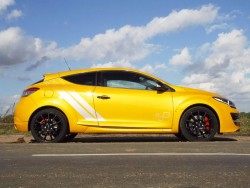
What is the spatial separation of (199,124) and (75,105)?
2.56m

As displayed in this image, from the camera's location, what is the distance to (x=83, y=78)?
10031 millimetres

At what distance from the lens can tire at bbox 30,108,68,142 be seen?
383 inches

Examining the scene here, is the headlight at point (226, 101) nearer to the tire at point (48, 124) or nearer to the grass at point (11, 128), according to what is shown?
the grass at point (11, 128)

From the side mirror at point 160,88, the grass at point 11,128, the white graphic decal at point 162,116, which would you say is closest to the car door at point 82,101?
the white graphic decal at point 162,116

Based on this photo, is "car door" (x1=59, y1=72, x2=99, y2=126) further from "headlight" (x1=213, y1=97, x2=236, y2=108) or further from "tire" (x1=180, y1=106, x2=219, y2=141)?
"headlight" (x1=213, y1=97, x2=236, y2=108)

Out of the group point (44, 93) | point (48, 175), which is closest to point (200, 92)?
point (44, 93)

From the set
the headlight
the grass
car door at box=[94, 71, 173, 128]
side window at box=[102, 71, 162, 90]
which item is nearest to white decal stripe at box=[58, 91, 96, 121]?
car door at box=[94, 71, 173, 128]

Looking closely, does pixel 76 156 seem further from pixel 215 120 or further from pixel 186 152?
pixel 215 120

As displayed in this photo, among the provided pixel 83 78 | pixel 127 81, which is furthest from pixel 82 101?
pixel 127 81

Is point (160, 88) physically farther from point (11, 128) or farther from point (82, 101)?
point (11, 128)

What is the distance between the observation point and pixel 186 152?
7.60 metres

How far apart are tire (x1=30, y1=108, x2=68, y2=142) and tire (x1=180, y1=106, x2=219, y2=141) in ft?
7.97

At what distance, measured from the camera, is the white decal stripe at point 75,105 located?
9.73 m

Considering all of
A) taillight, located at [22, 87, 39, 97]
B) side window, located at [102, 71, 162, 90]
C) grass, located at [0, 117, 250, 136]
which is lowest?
grass, located at [0, 117, 250, 136]
